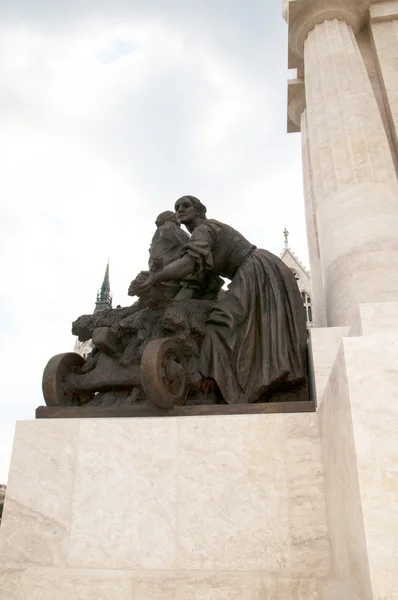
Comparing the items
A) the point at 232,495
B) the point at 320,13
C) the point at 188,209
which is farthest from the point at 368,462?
the point at 320,13

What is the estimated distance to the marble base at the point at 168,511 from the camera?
2736mm

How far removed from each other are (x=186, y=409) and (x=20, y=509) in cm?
138

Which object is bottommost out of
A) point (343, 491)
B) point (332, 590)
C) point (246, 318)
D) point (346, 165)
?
point (332, 590)

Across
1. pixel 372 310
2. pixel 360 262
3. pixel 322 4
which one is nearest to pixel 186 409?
pixel 372 310

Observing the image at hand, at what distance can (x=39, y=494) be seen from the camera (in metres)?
3.21

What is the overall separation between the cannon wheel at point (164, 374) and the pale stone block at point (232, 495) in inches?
9.6

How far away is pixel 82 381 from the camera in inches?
157

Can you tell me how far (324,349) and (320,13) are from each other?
609cm

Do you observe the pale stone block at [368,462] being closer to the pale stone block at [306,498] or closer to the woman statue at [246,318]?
the pale stone block at [306,498]

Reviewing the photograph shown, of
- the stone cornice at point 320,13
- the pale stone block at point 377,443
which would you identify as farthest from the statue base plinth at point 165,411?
the stone cornice at point 320,13

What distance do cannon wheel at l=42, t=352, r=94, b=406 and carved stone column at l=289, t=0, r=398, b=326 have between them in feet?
8.16

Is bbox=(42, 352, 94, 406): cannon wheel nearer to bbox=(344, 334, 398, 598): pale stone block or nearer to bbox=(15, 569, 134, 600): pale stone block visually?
bbox=(15, 569, 134, 600): pale stone block

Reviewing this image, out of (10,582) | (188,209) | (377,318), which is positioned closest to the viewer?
(377,318)

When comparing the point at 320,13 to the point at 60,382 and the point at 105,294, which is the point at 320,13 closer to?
the point at 60,382
